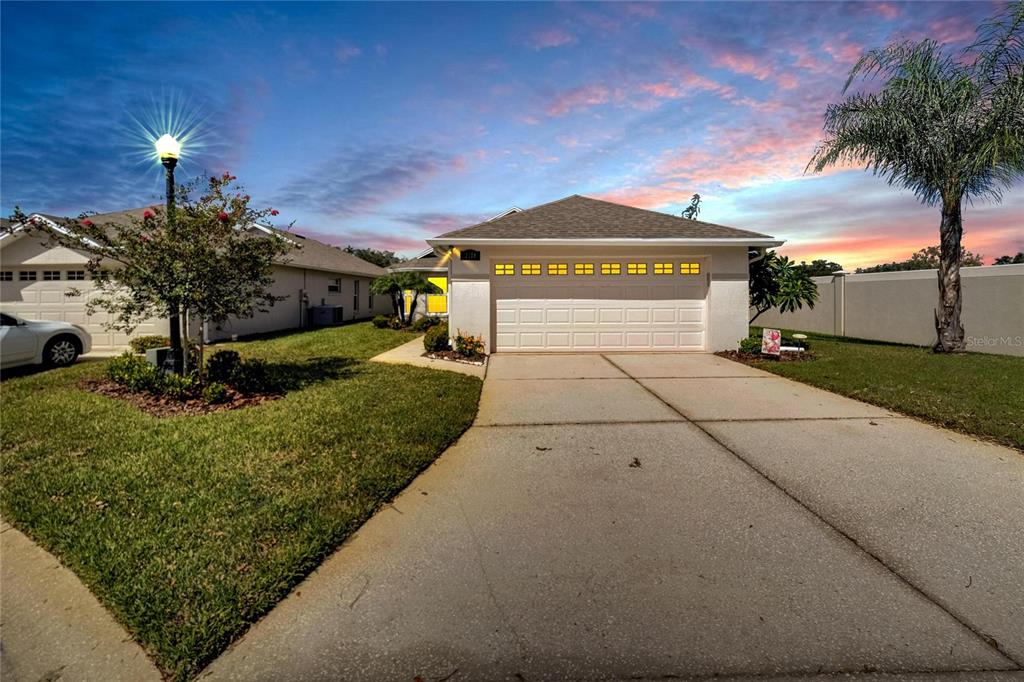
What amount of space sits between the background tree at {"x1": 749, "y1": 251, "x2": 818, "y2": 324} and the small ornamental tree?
39.0 ft

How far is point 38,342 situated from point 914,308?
22928 millimetres

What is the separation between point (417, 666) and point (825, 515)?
306cm

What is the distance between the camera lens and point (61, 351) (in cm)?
998

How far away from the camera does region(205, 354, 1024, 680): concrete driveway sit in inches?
81.8

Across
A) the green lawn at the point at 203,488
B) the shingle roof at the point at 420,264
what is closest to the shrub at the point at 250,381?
the green lawn at the point at 203,488

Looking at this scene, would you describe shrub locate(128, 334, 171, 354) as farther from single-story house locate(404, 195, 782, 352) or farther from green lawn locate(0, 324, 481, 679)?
single-story house locate(404, 195, 782, 352)

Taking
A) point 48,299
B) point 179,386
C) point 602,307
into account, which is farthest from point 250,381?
point 48,299

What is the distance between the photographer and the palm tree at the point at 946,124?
1070 cm

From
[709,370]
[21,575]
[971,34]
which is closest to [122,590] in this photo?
[21,575]

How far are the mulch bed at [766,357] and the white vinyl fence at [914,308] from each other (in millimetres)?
5221

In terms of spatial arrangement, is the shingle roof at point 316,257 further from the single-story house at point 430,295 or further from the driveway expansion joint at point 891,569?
the driveway expansion joint at point 891,569

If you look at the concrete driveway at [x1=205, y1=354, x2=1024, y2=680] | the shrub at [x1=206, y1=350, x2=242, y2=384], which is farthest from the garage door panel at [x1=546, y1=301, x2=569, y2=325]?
the shrub at [x1=206, y1=350, x2=242, y2=384]

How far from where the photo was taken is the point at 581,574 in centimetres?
267

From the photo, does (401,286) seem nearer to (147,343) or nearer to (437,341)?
(437,341)
